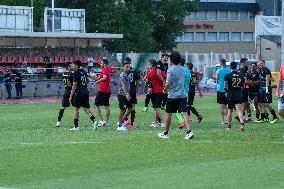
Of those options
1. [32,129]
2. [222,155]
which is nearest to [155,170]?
[222,155]

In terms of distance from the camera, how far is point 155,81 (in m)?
26.1

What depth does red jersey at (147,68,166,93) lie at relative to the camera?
25812 millimetres

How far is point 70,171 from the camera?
15117mm

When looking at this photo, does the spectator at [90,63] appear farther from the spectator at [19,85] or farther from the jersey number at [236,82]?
the jersey number at [236,82]

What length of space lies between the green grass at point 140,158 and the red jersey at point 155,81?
1.14m

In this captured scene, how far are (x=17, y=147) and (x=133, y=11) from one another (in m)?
61.0

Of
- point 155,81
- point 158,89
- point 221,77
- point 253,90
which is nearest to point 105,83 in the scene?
point 155,81

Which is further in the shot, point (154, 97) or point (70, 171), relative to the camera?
point (154, 97)

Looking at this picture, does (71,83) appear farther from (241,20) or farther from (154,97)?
(241,20)

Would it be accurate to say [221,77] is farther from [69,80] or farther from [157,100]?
[69,80]

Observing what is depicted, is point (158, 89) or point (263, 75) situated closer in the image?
point (158, 89)

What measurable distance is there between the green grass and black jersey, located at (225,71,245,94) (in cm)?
108

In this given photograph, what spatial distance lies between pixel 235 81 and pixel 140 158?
8.00 metres

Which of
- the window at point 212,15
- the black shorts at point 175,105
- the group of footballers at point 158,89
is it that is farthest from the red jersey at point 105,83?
the window at point 212,15
